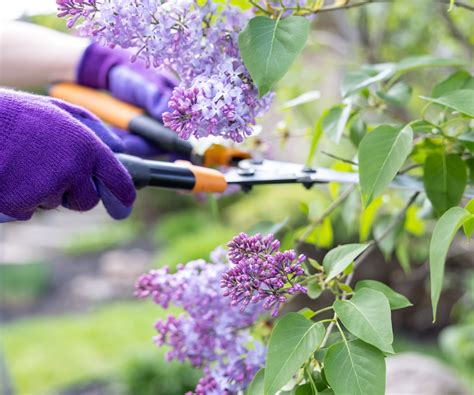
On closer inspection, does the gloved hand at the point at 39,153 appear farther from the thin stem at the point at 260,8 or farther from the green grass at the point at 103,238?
the green grass at the point at 103,238

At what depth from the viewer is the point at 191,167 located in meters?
0.61

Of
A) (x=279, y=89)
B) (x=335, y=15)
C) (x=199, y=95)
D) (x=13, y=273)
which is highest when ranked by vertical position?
(x=199, y=95)

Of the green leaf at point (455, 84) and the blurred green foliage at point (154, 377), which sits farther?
the blurred green foliage at point (154, 377)

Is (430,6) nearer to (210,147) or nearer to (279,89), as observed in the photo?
(279,89)

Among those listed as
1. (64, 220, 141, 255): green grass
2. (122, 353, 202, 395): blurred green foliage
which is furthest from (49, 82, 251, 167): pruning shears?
(64, 220, 141, 255): green grass

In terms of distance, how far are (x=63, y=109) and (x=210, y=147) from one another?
25cm

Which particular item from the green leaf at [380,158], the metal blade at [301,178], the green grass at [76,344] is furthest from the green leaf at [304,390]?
the green grass at [76,344]

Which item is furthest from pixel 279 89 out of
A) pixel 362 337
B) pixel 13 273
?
pixel 13 273

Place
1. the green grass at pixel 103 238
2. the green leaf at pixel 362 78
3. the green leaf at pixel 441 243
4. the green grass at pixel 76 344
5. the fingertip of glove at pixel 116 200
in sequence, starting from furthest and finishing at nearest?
the green grass at pixel 103 238 → the green grass at pixel 76 344 → the green leaf at pixel 362 78 → the fingertip of glove at pixel 116 200 → the green leaf at pixel 441 243

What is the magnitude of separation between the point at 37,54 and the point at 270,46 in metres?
0.53

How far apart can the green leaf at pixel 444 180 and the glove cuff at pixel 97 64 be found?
1.49ft

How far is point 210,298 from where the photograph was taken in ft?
1.96

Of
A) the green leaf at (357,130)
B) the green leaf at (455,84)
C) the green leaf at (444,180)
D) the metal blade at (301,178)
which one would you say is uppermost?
the green leaf at (455,84)

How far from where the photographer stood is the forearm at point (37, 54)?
A: 910 millimetres
